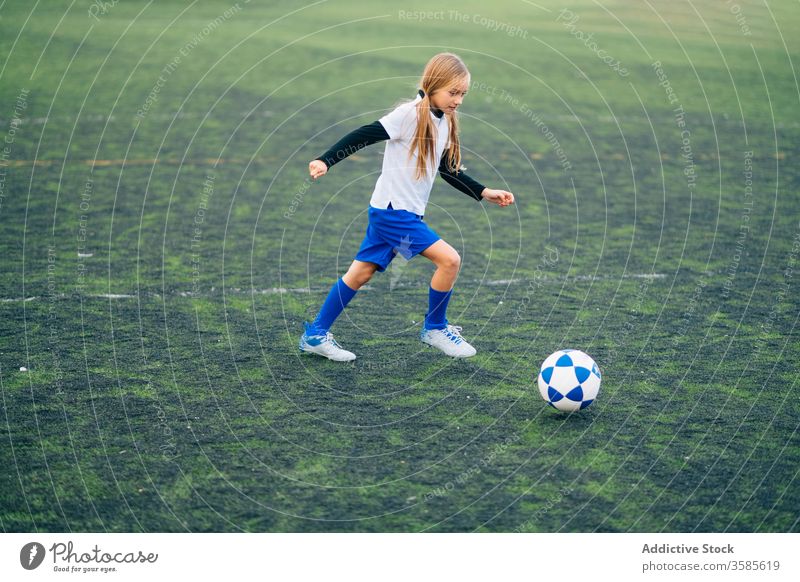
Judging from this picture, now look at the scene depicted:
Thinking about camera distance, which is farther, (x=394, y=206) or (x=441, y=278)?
(x=441, y=278)

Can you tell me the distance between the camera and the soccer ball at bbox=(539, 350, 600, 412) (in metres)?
6.04

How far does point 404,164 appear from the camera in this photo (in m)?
6.77

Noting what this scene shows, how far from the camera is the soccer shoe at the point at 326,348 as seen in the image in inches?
277

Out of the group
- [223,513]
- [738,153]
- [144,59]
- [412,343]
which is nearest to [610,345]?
[412,343]

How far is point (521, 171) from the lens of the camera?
13016mm

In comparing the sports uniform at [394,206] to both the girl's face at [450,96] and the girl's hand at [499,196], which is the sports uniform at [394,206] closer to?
the girl's face at [450,96]

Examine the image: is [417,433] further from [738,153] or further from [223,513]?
[738,153]

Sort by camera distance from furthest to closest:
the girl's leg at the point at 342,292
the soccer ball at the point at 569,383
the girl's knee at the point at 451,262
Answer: the girl's leg at the point at 342,292, the girl's knee at the point at 451,262, the soccer ball at the point at 569,383

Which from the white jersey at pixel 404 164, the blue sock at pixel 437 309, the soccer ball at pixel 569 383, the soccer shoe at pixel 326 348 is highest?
the white jersey at pixel 404 164

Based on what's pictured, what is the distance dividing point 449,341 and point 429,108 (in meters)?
1.64

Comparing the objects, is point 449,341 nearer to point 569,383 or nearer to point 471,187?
point 471,187

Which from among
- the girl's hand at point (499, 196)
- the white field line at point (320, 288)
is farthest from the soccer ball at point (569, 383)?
the white field line at point (320, 288)

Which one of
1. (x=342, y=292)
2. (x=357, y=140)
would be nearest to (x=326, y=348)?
(x=342, y=292)

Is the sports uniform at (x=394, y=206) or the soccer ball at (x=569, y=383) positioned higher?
the sports uniform at (x=394, y=206)
